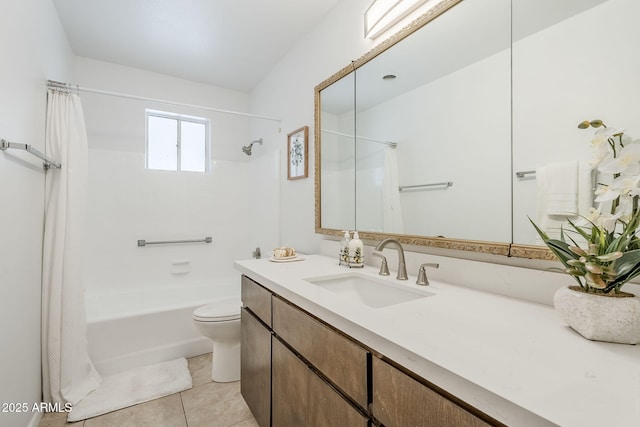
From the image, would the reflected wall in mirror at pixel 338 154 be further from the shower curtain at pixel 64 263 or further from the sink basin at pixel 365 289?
the shower curtain at pixel 64 263

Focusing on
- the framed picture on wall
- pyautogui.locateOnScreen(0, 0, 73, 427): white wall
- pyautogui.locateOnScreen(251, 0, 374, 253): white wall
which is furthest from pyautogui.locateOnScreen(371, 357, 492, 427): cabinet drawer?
the framed picture on wall

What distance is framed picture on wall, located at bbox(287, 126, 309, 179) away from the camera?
2.18m

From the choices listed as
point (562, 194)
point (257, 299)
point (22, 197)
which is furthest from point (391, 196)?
point (22, 197)

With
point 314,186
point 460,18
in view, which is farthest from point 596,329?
point 314,186

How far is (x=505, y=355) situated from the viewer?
0.57m

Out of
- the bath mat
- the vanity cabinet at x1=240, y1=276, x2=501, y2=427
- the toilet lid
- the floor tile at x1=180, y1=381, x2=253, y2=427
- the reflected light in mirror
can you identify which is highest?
the reflected light in mirror

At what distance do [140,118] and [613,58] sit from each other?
10.9ft

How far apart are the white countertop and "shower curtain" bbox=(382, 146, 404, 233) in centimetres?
51

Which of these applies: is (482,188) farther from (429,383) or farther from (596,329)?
(429,383)

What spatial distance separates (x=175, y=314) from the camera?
2264mm

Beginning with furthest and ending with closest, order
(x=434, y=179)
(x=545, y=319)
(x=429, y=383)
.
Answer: (x=434, y=179) → (x=545, y=319) → (x=429, y=383)

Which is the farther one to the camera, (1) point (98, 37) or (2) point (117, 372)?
(1) point (98, 37)

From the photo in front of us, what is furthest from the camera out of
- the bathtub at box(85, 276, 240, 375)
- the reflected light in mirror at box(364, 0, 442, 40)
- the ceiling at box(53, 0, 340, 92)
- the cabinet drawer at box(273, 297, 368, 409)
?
the bathtub at box(85, 276, 240, 375)

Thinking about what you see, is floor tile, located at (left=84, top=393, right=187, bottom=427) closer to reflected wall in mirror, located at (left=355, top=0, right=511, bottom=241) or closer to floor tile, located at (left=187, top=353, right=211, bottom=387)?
floor tile, located at (left=187, top=353, right=211, bottom=387)
